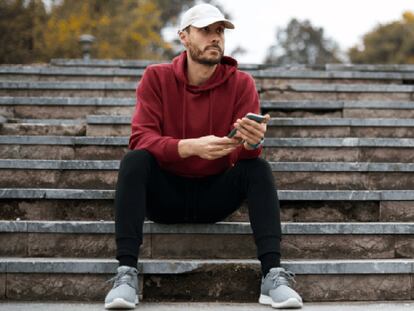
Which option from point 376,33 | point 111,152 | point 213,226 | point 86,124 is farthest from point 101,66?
point 376,33

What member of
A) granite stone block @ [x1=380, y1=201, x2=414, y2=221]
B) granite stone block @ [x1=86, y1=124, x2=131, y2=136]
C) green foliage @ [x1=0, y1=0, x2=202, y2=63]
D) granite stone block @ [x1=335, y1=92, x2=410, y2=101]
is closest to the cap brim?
granite stone block @ [x1=380, y1=201, x2=414, y2=221]

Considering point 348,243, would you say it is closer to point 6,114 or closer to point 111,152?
point 111,152

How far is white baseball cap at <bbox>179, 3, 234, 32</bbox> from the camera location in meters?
3.03

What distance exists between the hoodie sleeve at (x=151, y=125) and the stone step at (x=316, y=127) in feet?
4.00

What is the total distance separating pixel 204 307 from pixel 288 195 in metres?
0.96

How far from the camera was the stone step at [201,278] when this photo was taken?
2.80m

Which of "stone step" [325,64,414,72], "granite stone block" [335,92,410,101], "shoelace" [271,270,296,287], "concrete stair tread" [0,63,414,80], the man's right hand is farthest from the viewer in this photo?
"stone step" [325,64,414,72]

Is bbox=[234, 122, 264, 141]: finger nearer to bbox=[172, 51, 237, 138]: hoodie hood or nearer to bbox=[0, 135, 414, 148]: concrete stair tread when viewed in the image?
bbox=[172, 51, 237, 138]: hoodie hood

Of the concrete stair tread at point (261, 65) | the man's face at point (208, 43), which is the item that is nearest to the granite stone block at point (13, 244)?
the man's face at point (208, 43)

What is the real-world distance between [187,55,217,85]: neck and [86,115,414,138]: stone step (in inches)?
47.8

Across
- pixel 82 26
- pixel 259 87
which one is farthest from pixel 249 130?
pixel 82 26

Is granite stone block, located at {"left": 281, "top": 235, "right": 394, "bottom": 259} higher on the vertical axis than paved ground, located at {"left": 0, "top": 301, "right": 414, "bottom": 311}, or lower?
higher

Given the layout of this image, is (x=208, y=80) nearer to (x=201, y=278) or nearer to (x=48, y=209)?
(x=201, y=278)

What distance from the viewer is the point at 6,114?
487 centimetres
